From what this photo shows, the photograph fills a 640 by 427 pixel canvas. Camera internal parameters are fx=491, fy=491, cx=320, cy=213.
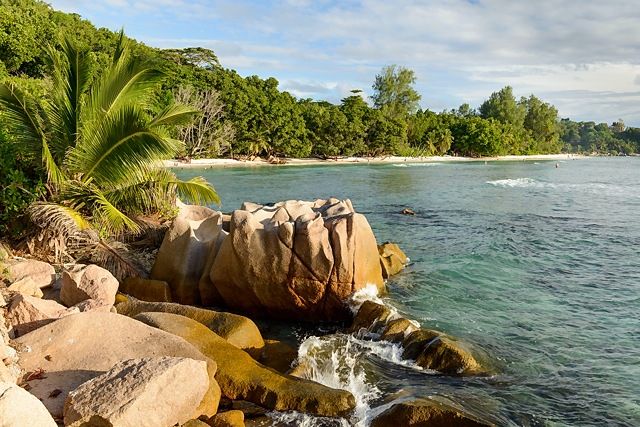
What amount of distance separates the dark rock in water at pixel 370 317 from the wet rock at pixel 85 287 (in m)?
4.19

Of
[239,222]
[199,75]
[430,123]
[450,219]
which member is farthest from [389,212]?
[430,123]

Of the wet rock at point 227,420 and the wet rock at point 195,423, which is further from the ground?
the wet rock at point 195,423

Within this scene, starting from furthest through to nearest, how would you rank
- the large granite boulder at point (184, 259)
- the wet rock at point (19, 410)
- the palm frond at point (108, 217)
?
1. the palm frond at point (108, 217)
2. the large granite boulder at point (184, 259)
3. the wet rock at point (19, 410)

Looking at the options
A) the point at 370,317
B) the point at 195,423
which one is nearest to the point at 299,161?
the point at 370,317

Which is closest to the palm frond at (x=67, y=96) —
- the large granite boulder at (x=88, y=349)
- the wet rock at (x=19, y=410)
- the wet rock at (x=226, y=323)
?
the wet rock at (x=226, y=323)

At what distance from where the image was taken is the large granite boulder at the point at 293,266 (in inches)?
359

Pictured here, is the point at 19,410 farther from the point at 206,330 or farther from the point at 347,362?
the point at 347,362

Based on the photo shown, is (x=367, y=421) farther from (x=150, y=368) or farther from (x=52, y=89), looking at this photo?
(x=52, y=89)

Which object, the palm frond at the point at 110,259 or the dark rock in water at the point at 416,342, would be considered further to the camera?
the palm frond at the point at 110,259

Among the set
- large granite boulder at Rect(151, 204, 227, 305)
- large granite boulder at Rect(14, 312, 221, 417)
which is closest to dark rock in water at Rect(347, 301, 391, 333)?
large granite boulder at Rect(151, 204, 227, 305)

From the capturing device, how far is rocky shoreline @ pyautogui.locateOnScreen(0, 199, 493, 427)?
4.98 meters

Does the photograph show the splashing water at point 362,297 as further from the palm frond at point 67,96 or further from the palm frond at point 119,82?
the palm frond at point 67,96

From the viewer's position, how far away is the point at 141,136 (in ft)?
34.1

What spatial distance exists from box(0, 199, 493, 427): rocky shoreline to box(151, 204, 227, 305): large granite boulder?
0.03 m
